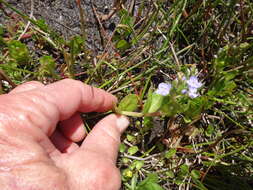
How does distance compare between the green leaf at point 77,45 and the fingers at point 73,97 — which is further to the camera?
the green leaf at point 77,45

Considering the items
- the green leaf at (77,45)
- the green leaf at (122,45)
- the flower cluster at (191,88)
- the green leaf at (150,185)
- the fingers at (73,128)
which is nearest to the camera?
the flower cluster at (191,88)

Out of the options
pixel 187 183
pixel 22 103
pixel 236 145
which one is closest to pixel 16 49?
pixel 22 103

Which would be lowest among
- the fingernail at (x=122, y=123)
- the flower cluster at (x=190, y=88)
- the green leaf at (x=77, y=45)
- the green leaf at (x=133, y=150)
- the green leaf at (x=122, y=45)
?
the green leaf at (x=133, y=150)

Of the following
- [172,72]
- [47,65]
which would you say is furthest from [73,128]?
[172,72]

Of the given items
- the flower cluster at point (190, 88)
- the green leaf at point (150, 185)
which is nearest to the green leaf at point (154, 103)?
the flower cluster at point (190, 88)

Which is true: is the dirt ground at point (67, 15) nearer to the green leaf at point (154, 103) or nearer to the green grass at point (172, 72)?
the green grass at point (172, 72)

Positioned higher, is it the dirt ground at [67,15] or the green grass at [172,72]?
the dirt ground at [67,15]

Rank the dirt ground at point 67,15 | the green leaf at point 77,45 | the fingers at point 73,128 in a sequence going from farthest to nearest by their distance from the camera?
the dirt ground at point 67,15 → the green leaf at point 77,45 → the fingers at point 73,128
